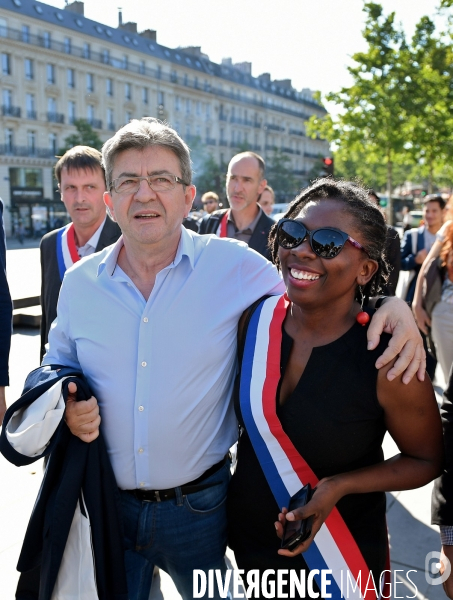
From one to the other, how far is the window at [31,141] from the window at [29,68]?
13.5 ft

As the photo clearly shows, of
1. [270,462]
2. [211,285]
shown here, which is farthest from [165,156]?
[270,462]

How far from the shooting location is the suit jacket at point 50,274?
3.21 metres

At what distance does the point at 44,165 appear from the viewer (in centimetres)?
4509

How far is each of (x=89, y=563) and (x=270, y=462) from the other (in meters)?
0.66

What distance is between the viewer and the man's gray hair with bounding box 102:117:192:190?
1.97 m

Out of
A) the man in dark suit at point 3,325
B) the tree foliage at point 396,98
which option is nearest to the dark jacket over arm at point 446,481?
the man in dark suit at point 3,325

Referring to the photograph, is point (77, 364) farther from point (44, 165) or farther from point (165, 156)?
point (44, 165)

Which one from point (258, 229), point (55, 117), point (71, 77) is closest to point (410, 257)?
point (258, 229)

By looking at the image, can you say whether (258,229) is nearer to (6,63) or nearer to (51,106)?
(6,63)

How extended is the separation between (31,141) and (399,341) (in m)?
47.4

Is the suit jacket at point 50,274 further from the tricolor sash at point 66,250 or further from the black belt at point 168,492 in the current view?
the black belt at point 168,492

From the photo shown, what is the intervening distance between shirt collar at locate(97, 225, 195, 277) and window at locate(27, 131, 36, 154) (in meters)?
45.9

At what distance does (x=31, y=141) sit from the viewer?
44625 mm

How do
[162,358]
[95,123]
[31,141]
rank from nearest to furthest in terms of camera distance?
[162,358] → [31,141] → [95,123]
